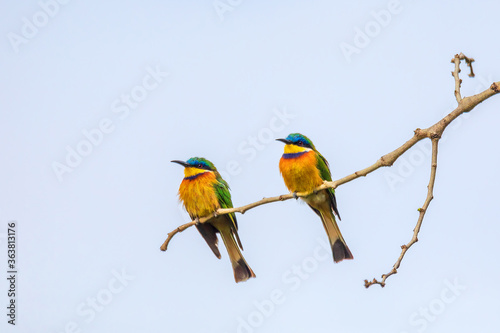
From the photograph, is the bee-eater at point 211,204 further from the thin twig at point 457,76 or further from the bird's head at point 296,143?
the thin twig at point 457,76

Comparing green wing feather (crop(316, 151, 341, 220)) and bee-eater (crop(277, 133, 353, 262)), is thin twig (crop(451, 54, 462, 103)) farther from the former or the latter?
green wing feather (crop(316, 151, 341, 220))

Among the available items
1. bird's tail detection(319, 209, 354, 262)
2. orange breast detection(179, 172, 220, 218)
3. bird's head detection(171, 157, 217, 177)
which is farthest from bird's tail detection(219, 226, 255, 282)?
bird's tail detection(319, 209, 354, 262)

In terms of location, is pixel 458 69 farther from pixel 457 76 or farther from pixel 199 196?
pixel 199 196

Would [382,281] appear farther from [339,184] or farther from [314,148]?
[314,148]

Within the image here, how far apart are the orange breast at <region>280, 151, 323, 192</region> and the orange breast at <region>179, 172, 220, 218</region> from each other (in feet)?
3.32

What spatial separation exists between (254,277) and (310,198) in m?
1.09

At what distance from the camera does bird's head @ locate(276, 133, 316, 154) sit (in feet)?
23.5

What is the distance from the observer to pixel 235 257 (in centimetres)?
733

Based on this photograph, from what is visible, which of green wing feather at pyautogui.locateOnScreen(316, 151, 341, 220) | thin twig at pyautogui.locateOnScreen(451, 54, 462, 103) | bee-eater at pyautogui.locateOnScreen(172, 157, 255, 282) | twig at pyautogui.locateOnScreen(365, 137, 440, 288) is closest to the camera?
twig at pyautogui.locateOnScreen(365, 137, 440, 288)

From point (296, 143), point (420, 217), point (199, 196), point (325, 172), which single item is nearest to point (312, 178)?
point (325, 172)

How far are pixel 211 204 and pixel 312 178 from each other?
131cm

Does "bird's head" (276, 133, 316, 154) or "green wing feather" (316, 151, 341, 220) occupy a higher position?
"bird's head" (276, 133, 316, 154)

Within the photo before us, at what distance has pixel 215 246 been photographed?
761 centimetres

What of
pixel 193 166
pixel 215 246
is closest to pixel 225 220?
pixel 215 246
